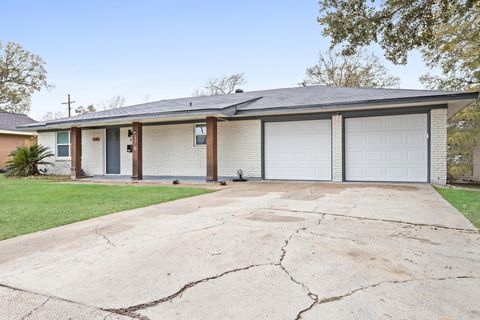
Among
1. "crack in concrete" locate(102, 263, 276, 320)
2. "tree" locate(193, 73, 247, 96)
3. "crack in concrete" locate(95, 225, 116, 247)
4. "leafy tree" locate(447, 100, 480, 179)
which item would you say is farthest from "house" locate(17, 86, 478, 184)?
"tree" locate(193, 73, 247, 96)

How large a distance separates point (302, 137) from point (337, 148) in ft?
4.30

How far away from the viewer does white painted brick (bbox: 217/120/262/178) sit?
12539 mm

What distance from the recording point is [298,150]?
11875 millimetres

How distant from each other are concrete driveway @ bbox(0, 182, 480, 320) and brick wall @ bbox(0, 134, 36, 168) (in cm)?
2027

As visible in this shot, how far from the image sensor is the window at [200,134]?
532 inches

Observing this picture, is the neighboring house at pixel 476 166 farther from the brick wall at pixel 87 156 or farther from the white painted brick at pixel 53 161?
the white painted brick at pixel 53 161

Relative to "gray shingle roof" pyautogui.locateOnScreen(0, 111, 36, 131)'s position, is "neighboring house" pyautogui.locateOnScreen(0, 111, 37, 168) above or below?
below

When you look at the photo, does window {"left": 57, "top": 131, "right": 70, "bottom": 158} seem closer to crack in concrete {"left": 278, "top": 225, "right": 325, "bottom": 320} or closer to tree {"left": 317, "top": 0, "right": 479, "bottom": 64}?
tree {"left": 317, "top": 0, "right": 479, "bottom": 64}

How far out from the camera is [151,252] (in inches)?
145

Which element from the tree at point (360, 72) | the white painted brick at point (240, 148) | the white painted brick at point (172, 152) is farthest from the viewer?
the tree at point (360, 72)

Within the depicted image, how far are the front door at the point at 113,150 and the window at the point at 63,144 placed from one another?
8.26ft

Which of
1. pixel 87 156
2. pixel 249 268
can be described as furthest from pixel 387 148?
pixel 87 156

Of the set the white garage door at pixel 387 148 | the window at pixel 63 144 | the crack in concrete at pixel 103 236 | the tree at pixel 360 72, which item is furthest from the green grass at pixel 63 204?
the tree at pixel 360 72

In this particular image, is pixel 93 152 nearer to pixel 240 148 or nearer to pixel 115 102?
pixel 240 148
